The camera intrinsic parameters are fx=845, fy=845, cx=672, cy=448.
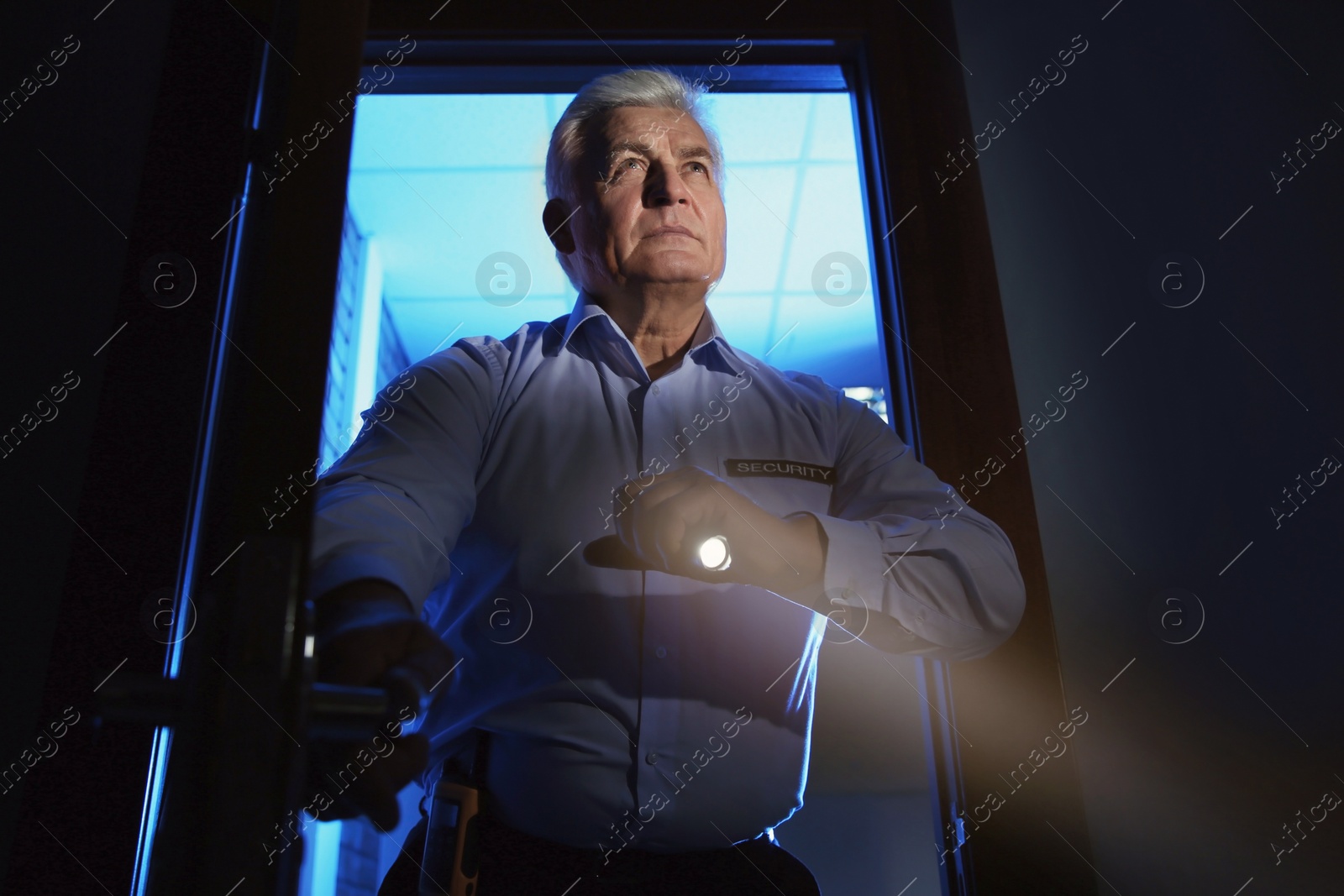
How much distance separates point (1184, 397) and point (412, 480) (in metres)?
1.09

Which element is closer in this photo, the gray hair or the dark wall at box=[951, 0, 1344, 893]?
the dark wall at box=[951, 0, 1344, 893]

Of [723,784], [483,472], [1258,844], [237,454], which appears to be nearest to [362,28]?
[237,454]

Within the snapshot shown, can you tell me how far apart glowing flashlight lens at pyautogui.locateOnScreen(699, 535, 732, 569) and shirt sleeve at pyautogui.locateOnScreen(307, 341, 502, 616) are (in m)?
0.25

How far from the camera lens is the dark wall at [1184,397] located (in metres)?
1.06

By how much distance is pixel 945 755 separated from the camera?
1077 millimetres

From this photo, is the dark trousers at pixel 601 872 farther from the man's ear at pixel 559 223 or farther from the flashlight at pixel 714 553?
the man's ear at pixel 559 223

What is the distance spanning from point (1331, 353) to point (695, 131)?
3.27 feet

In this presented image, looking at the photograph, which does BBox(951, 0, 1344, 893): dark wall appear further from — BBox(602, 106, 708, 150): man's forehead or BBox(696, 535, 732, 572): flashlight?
BBox(696, 535, 732, 572): flashlight

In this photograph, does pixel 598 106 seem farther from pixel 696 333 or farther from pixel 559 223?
pixel 696 333

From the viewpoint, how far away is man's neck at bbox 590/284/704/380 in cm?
125

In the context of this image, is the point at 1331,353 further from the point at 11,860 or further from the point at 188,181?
the point at 11,860

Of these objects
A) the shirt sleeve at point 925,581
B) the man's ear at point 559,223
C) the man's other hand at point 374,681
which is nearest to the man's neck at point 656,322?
the man's ear at point 559,223

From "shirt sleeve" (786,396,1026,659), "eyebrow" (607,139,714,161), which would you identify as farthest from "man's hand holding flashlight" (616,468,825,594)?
"eyebrow" (607,139,714,161)

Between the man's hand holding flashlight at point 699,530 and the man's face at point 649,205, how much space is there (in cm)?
49
